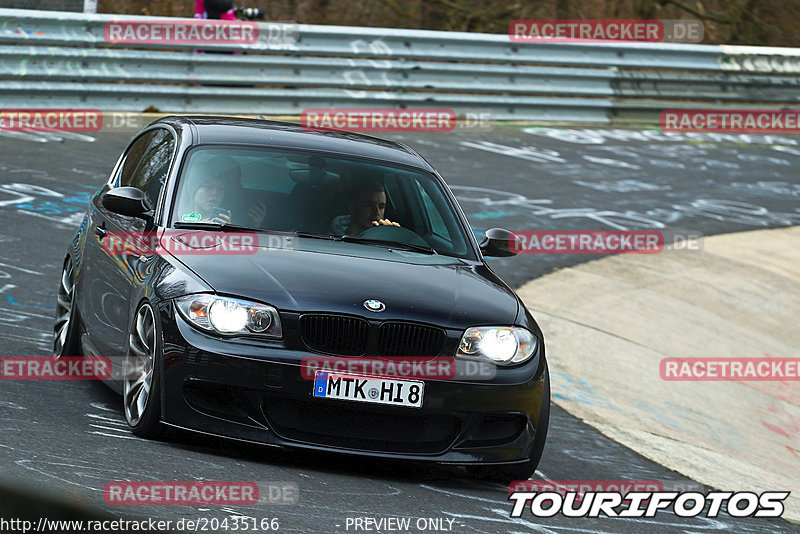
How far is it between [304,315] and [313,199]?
1.33 metres

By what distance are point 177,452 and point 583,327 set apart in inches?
241

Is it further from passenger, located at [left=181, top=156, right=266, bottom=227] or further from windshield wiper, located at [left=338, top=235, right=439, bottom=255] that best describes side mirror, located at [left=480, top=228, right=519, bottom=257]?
passenger, located at [left=181, top=156, right=266, bottom=227]

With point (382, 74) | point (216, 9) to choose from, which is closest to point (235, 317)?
point (216, 9)

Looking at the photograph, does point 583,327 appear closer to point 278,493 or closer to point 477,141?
point 278,493

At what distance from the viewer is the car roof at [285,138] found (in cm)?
685

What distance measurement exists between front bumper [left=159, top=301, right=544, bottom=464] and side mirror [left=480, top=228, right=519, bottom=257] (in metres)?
1.54

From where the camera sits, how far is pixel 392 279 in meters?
5.84

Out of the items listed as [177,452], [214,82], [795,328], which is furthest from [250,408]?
[214,82]

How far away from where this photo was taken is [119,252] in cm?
646

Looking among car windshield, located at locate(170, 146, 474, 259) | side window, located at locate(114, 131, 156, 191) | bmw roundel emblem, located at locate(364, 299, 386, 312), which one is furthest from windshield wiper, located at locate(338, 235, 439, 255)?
side window, located at locate(114, 131, 156, 191)

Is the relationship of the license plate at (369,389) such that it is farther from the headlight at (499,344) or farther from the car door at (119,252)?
the car door at (119,252)

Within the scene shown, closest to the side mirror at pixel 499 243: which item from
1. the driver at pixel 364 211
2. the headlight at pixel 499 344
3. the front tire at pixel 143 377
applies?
the driver at pixel 364 211

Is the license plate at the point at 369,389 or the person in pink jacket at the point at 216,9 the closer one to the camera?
the license plate at the point at 369,389

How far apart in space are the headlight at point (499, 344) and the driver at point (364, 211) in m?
1.17
